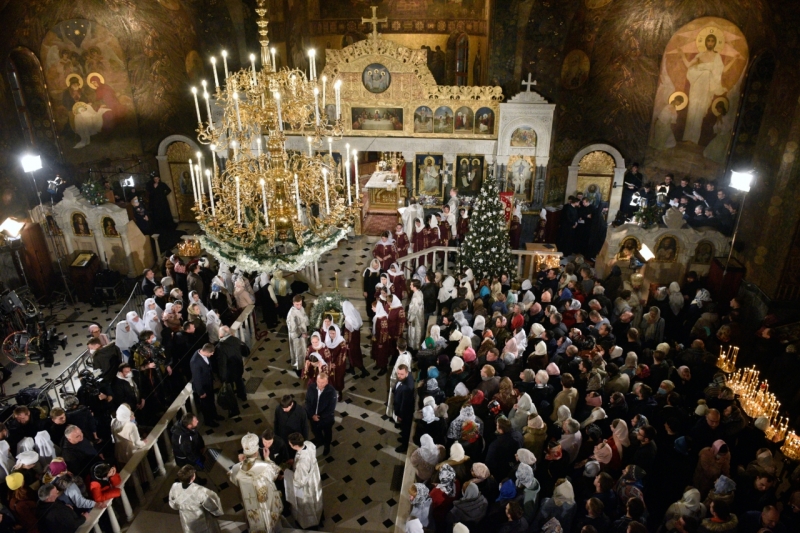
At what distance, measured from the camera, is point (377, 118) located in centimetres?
1684

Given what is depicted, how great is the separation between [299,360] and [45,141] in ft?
38.4

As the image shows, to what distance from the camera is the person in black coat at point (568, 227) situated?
15867 mm

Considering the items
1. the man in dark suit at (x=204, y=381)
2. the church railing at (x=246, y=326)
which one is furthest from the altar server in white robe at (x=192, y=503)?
the church railing at (x=246, y=326)

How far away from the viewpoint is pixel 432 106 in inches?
651

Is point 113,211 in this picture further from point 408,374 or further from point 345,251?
point 408,374

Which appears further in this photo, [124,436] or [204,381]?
[204,381]

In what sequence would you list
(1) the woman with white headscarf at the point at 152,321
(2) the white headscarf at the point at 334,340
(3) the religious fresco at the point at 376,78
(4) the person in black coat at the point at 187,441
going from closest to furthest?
(4) the person in black coat at the point at 187,441, (2) the white headscarf at the point at 334,340, (1) the woman with white headscarf at the point at 152,321, (3) the religious fresco at the point at 376,78

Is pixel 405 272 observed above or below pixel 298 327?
below

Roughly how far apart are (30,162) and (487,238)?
12.2 m

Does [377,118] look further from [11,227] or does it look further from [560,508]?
[560,508]

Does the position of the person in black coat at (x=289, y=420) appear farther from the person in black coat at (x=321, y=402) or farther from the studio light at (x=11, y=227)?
the studio light at (x=11, y=227)

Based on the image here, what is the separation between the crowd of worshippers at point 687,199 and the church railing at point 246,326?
30.0 ft

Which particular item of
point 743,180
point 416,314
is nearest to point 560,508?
point 416,314

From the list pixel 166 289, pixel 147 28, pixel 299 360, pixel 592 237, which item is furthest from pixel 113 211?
pixel 592 237
